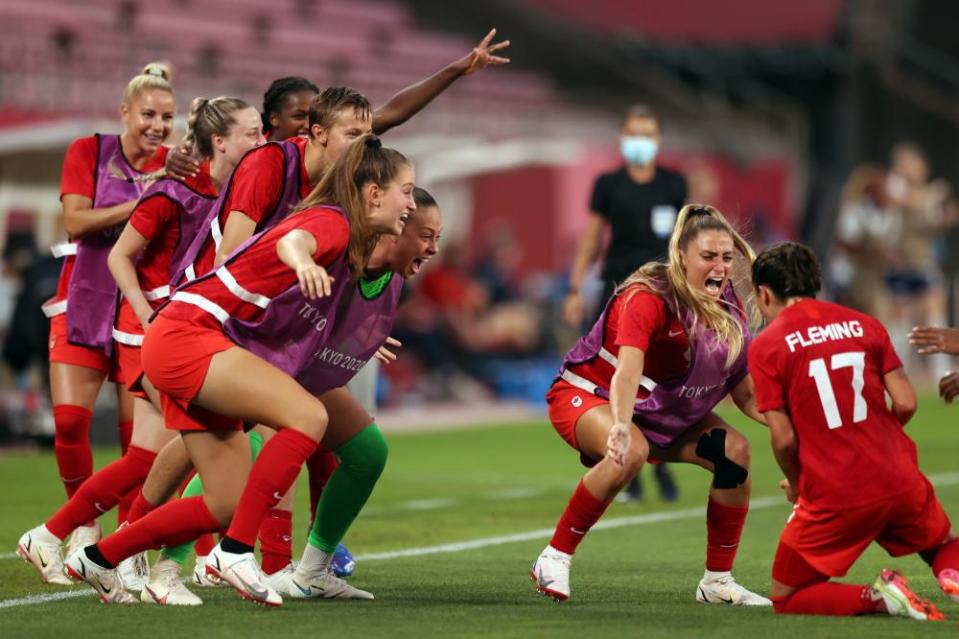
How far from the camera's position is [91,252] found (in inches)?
289

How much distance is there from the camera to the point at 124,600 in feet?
20.2

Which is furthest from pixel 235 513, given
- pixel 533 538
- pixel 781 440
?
pixel 533 538

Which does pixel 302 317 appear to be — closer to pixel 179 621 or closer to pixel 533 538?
pixel 179 621

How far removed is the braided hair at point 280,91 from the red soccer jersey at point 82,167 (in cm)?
50

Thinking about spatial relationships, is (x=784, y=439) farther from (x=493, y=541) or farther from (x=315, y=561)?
(x=493, y=541)

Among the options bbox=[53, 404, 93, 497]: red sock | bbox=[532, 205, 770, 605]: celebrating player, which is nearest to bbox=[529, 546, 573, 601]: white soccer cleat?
bbox=[532, 205, 770, 605]: celebrating player

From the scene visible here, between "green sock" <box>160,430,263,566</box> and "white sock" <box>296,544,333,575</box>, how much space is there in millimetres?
426

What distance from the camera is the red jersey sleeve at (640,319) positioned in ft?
20.3

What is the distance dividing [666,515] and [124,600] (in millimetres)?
4063

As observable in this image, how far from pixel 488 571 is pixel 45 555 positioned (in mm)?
1802

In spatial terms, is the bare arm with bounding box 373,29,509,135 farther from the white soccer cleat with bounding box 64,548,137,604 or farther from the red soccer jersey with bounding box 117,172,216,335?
the white soccer cleat with bounding box 64,548,137,604

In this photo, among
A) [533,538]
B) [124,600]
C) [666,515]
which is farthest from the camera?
[666,515]

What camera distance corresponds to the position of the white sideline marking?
6.29 meters

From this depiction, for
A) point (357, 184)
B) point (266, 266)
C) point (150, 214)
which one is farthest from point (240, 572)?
point (150, 214)
